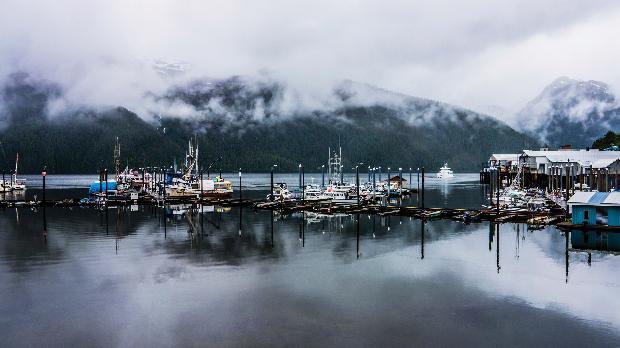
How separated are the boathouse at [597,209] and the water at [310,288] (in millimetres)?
1716

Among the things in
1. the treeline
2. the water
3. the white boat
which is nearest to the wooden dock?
the water

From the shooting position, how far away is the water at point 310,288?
2777 cm

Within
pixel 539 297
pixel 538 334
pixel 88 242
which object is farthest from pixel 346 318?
pixel 88 242

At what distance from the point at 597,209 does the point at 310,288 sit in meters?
37.7

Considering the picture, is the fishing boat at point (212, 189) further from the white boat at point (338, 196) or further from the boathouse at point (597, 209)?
the boathouse at point (597, 209)

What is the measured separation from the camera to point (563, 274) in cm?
4169

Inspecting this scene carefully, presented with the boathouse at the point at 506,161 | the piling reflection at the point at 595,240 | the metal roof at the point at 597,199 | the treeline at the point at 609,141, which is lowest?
the piling reflection at the point at 595,240

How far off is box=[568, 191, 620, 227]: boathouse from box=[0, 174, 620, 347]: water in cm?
172

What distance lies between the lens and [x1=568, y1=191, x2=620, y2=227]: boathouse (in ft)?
184

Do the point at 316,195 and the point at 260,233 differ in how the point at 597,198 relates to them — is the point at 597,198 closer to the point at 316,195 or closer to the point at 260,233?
the point at 260,233

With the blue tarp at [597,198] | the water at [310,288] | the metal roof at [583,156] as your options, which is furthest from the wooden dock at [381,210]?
the metal roof at [583,156]

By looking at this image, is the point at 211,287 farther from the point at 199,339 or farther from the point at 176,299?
the point at 199,339

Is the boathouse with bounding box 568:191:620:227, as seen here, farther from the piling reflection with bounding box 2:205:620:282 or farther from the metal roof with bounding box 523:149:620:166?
the metal roof with bounding box 523:149:620:166

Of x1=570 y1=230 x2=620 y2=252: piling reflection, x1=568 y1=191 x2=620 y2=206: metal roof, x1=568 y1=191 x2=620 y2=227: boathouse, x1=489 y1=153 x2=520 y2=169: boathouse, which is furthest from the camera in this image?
x1=489 y1=153 x2=520 y2=169: boathouse
